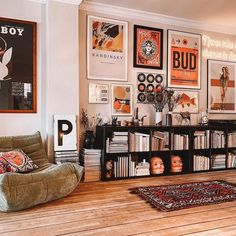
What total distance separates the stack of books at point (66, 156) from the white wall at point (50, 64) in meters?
0.20

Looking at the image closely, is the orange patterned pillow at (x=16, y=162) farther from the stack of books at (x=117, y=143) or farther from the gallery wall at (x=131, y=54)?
the gallery wall at (x=131, y=54)

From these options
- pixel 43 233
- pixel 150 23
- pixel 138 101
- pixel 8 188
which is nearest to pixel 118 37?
pixel 150 23

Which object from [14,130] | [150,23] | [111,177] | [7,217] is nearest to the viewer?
[7,217]

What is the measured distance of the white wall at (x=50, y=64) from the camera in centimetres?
365

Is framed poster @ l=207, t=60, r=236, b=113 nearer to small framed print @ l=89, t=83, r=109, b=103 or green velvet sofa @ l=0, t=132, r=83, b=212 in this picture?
small framed print @ l=89, t=83, r=109, b=103

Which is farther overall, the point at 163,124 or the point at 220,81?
the point at 220,81

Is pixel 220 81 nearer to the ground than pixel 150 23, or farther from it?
nearer to the ground

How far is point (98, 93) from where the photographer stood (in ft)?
13.7

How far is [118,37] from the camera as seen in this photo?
14.1ft

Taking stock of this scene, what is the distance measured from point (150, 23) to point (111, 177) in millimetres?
2680

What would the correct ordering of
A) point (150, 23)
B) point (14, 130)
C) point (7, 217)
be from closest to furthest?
point (7, 217) < point (14, 130) < point (150, 23)

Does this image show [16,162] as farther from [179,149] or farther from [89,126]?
[179,149]

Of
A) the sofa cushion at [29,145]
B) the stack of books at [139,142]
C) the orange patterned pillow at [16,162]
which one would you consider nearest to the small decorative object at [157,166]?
the stack of books at [139,142]

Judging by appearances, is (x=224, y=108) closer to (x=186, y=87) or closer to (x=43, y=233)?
(x=186, y=87)
